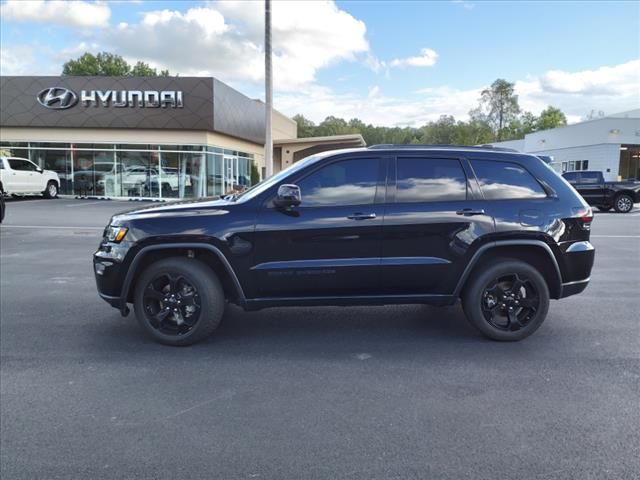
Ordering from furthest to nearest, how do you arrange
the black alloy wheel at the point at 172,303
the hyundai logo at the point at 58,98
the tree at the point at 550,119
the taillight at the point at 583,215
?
the tree at the point at 550,119, the hyundai logo at the point at 58,98, the taillight at the point at 583,215, the black alloy wheel at the point at 172,303

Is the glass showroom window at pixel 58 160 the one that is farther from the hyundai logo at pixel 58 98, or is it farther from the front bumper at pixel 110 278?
the front bumper at pixel 110 278

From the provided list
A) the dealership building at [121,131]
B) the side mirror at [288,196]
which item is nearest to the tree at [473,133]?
the dealership building at [121,131]

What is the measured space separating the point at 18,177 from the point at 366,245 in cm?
2271

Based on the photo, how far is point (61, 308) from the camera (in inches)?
233

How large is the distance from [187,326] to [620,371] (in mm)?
3778

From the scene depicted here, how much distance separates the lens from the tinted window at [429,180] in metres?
4.71

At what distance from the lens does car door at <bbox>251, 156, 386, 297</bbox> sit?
4535mm


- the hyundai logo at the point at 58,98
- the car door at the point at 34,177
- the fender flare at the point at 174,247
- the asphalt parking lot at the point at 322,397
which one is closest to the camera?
the asphalt parking lot at the point at 322,397

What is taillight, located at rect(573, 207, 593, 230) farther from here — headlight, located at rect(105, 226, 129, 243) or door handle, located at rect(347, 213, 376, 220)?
headlight, located at rect(105, 226, 129, 243)

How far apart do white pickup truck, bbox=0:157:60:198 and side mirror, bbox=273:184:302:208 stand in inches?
837

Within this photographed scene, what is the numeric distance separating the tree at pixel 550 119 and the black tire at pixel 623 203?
8012 cm

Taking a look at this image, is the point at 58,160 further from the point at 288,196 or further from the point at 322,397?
the point at 322,397

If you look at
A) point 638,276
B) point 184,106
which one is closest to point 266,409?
point 638,276

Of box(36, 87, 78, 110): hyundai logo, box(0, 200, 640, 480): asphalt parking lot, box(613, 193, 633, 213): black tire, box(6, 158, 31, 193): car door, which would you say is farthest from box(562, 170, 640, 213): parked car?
box(6, 158, 31, 193): car door
